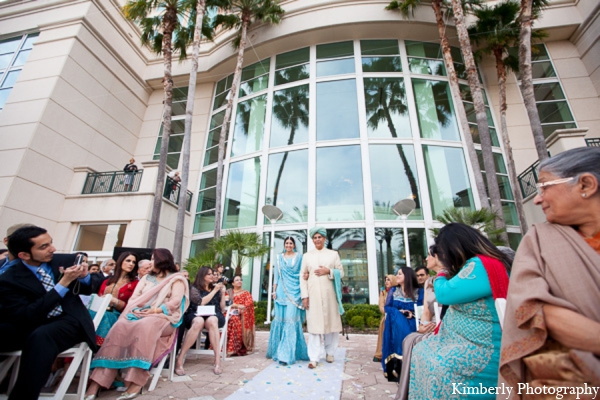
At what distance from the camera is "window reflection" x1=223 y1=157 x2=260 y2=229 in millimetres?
9883

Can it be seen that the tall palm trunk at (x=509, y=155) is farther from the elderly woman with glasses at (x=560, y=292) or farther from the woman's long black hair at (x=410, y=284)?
the elderly woman with glasses at (x=560, y=292)

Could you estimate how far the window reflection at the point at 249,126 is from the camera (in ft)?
35.8

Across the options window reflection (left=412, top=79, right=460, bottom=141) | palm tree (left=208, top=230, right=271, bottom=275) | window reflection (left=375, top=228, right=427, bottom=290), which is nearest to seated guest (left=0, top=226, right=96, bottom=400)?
palm tree (left=208, top=230, right=271, bottom=275)

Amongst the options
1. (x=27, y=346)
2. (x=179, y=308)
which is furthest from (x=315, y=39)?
(x=27, y=346)

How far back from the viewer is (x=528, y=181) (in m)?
8.95

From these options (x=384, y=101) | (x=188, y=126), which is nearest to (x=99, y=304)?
(x=188, y=126)

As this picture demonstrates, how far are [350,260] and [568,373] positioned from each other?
7.72 meters

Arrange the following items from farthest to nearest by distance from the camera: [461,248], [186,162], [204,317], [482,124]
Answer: [186,162], [482,124], [204,317], [461,248]

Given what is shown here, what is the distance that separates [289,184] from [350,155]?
2.33 meters

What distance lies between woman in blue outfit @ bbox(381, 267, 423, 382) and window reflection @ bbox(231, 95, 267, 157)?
8160 millimetres

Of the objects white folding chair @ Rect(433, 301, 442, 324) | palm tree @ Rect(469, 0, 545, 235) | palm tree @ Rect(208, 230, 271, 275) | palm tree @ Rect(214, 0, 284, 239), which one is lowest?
white folding chair @ Rect(433, 301, 442, 324)

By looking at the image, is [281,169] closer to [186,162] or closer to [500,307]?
[186,162]

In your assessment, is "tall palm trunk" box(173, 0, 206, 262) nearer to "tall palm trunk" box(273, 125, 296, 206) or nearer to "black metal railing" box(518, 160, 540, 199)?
"tall palm trunk" box(273, 125, 296, 206)

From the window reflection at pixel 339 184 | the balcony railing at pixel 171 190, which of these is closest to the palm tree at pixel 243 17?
the balcony railing at pixel 171 190
